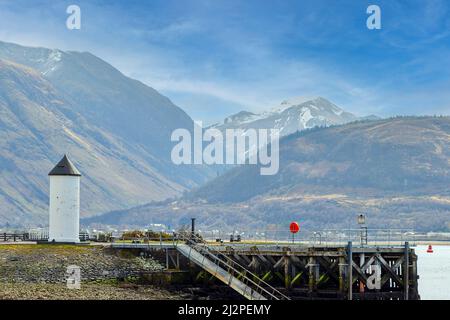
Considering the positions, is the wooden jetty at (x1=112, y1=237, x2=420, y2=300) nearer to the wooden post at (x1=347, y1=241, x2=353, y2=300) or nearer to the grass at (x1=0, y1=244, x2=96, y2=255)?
the wooden post at (x1=347, y1=241, x2=353, y2=300)

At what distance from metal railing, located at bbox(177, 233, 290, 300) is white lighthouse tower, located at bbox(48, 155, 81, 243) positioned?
1019 cm

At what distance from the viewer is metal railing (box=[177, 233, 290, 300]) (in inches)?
2813

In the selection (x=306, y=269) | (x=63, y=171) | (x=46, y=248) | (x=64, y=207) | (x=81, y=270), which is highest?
(x=63, y=171)

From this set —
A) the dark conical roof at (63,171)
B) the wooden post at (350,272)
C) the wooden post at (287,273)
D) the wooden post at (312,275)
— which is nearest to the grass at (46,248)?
the dark conical roof at (63,171)

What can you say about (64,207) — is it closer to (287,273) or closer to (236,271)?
(236,271)

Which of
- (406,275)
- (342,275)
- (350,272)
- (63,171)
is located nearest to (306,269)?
(342,275)

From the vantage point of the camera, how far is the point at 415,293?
75688mm

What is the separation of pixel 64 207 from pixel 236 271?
19718 millimetres

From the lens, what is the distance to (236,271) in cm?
7250
